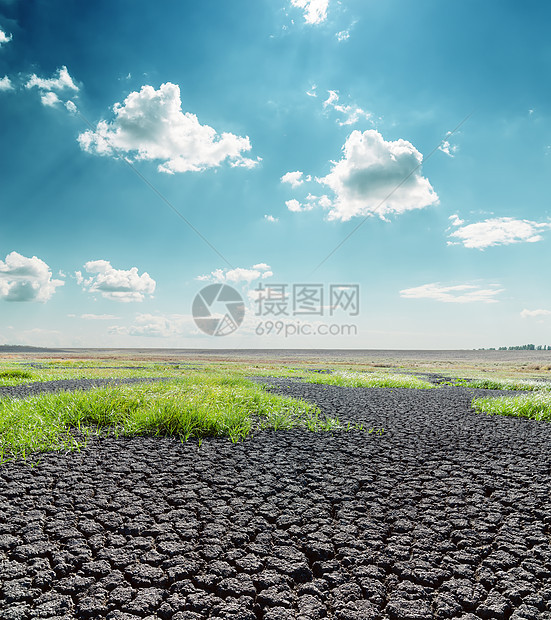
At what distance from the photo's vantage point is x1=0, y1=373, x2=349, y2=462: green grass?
741cm

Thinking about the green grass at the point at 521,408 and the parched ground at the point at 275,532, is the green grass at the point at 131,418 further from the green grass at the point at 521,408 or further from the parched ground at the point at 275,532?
the green grass at the point at 521,408

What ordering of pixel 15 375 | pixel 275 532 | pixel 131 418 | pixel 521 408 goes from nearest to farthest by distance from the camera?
pixel 275 532
pixel 131 418
pixel 521 408
pixel 15 375

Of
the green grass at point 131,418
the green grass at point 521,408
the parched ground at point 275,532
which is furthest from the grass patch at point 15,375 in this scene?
the green grass at point 521,408

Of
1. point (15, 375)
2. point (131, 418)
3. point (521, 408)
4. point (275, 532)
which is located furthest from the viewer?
point (15, 375)

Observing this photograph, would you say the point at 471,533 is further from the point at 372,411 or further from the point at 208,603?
the point at 372,411

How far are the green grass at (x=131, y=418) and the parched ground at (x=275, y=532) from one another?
76 cm

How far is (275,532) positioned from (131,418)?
17.1 ft

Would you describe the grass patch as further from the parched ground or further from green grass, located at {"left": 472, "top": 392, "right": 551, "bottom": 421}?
green grass, located at {"left": 472, "top": 392, "right": 551, "bottom": 421}

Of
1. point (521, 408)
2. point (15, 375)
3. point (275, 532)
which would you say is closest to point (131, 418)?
point (275, 532)

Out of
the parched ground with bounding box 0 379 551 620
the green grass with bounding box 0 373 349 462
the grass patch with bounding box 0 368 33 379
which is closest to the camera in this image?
the parched ground with bounding box 0 379 551 620

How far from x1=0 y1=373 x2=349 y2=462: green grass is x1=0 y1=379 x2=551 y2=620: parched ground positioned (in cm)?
76

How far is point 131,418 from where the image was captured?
8.49m

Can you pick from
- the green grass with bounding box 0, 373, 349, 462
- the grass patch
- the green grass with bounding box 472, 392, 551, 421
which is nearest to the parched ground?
the green grass with bounding box 0, 373, 349, 462

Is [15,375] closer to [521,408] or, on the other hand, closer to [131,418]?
[131,418]
